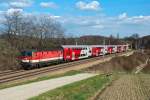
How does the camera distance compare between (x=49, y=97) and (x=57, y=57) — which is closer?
(x=49, y=97)

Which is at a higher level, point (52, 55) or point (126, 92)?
point (52, 55)

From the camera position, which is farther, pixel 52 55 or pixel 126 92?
pixel 52 55

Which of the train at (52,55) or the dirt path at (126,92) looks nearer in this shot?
the dirt path at (126,92)

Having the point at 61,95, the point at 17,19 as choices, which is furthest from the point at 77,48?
the point at 61,95

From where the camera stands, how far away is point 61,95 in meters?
21.3

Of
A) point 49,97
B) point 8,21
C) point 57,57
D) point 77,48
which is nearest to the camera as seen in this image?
point 49,97

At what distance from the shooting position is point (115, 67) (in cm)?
7931

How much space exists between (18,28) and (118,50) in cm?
7128

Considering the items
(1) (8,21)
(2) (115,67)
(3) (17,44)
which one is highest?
(1) (8,21)

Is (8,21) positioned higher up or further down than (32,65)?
Answer: higher up

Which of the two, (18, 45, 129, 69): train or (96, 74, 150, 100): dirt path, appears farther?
(18, 45, 129, 69): train

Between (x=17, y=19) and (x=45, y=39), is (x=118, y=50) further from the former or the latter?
(x=17, y=19)

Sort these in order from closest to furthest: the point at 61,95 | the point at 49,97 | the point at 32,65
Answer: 1. the point at 49,97
2. the point at 61,95
3. the point at 32,65

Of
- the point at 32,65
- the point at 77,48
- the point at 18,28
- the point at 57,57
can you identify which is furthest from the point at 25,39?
the point at 32,65
